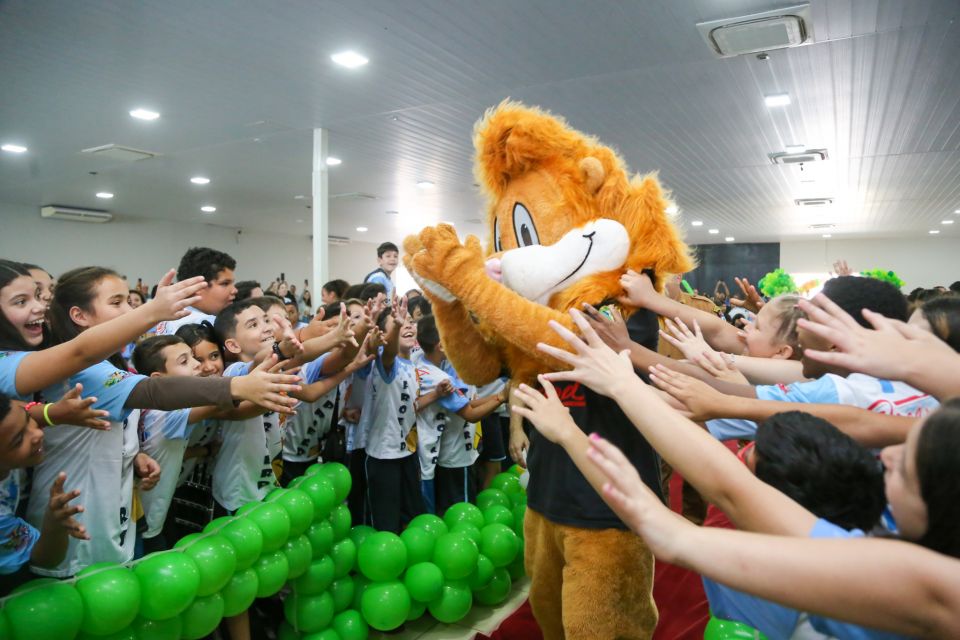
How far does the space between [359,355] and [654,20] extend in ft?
10.0

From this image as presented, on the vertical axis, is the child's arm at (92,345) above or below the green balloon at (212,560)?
above

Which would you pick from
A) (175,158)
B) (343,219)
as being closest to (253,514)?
(175,158)

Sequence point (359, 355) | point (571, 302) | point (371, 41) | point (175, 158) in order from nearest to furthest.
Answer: point (571, 302) < point (359, 355) < point (371, 41) < point (175, 158)

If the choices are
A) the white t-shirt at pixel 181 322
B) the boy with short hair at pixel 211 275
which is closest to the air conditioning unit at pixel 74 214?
the boy with short hair at pixel 211 275

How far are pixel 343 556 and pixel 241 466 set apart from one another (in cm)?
55

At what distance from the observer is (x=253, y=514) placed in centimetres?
220

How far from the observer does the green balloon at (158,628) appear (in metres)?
1.84

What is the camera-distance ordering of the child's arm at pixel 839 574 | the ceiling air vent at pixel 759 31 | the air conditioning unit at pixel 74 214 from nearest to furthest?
the child's arm at pixel 839 574
the ceiling air vent at pixel 759 31
the air conditioning unit at pixel 74 214

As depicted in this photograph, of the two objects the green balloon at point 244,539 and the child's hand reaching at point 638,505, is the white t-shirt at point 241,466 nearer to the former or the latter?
the green balloon at point 244,539

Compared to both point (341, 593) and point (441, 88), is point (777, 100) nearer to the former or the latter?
point (441, 88)

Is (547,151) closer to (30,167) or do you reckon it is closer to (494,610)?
(494,610)

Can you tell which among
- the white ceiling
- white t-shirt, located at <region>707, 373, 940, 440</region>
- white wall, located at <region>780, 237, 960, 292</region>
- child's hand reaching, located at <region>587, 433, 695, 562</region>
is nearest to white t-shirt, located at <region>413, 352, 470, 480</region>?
white t-shirt, located at <region>707, 373, 940, 440</region>

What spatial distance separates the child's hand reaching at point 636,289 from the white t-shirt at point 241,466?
1.52 m

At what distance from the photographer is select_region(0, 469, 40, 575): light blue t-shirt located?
5.48 ft
